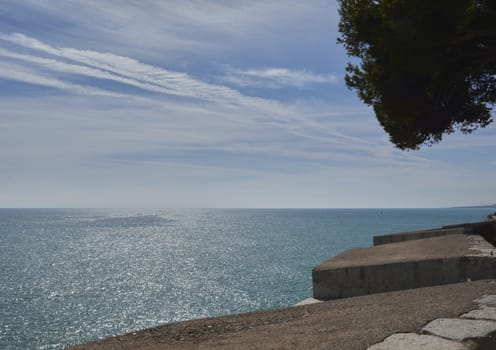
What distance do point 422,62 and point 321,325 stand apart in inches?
408

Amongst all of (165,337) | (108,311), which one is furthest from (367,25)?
(108,311)

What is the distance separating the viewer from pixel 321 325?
190 inches

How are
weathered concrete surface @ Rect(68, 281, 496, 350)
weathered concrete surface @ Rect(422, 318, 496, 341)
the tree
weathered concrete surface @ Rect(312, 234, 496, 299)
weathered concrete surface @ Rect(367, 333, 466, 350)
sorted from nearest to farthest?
weathered concrete surface @ Rect(367, 333, 466, 350) → weathered concrete surface @ Rect(422, 318, 496, 341) → weathered concrete surface @ Rect(68, 281, 496, 350) → weathered concrete surface @ Rect(312, 234, 496, 299) → the tree

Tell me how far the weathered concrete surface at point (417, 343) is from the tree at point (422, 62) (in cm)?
1067

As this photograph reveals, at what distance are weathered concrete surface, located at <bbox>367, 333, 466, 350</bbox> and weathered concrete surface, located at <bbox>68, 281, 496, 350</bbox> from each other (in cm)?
12

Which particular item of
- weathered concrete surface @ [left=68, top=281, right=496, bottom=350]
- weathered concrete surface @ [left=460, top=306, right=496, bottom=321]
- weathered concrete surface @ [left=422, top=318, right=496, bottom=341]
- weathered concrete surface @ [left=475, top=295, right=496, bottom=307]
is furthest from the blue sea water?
weathered concrete surface @ [left=422, top=318, right=496, bottom=341]

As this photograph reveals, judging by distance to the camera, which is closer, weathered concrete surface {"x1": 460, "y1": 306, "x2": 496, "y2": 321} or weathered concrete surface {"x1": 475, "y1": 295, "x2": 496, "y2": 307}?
weathered concrete surface {"x1": 460, "y1": 306, "x2": 496, "y2": 321}

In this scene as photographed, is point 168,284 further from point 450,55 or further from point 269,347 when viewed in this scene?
point 269,347

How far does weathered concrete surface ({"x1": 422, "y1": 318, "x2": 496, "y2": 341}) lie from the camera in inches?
144

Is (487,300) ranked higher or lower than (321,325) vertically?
higher

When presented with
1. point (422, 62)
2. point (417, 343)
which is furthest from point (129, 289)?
point (417, 343)

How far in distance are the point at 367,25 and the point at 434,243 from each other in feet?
23.9

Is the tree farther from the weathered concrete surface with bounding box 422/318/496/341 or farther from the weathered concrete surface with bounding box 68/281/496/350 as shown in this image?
the weathered concrete surface with bounding box 422/318/496/341

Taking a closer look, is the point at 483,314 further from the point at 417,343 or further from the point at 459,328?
the point at 417,343
